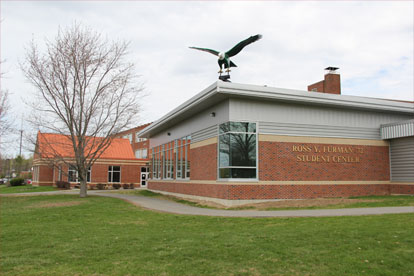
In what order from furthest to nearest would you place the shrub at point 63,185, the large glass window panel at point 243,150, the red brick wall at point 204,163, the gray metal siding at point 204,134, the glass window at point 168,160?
the shrub at point 63,185
the glass window at point 168,160
the gray metal siding at point 204,134
the red brick wall at point 204,163
the large glass window panel at point 243,150

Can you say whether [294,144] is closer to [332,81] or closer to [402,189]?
[402,189]

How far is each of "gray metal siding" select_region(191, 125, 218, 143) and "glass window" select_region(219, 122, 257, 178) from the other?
1.37 m

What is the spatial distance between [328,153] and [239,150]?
484 cm

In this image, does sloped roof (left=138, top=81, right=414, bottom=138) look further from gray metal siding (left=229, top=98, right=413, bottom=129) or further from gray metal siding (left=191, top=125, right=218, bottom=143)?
gray metal siding (left=191, top=125, right=218, bottom=143)

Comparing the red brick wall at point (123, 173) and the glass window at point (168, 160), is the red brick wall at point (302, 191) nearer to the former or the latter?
the glass window at point (168, 160)

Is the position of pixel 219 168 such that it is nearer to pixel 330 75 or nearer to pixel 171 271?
pixel 171 271

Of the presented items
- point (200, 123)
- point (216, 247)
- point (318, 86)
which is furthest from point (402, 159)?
point (318, 86)

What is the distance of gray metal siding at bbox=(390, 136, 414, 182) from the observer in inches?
776

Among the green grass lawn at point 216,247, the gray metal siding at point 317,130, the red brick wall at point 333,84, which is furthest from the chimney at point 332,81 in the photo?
the green grass lawn at point 216,247

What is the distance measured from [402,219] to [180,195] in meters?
15.5

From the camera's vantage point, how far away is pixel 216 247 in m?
7.98

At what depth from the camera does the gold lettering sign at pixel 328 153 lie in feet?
60.7

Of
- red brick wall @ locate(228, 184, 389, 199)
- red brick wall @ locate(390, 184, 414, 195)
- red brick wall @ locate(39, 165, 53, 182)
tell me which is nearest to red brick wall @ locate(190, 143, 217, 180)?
red brick wall @ locate(228, 184, 389, 199)

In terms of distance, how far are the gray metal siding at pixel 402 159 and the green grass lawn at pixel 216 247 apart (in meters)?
9.69
